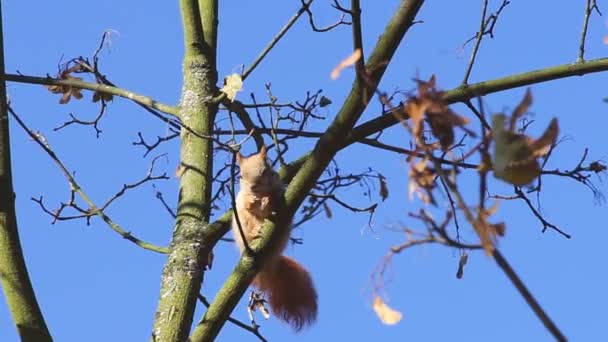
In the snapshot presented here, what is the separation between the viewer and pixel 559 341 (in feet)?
2.36

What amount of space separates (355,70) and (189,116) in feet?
2.38

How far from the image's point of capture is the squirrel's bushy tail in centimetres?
337

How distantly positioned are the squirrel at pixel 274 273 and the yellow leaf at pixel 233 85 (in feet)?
2.07

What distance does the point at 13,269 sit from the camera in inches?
92.3

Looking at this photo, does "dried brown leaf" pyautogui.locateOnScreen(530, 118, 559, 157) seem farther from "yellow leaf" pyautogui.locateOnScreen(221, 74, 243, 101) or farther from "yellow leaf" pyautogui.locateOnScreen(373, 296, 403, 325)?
"yellow leaf" pyautogui.locateOnScreen(221, 74, 243, 101)

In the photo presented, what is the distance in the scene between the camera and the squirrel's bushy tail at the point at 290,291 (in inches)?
133

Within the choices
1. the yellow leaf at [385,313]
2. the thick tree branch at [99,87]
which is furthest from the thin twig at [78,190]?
the yellow leaf at [385,313]

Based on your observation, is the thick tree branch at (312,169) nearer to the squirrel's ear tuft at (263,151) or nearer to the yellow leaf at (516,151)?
the squirrel's ear tuft at (263,151)

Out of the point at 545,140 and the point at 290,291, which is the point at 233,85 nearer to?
the point at 290,291

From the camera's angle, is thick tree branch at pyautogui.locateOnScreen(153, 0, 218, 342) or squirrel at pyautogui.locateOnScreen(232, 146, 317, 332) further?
squirrel at pyautogui.locateOnScreen(232, 146, 317, 332)

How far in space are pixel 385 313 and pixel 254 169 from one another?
2201 millimetres

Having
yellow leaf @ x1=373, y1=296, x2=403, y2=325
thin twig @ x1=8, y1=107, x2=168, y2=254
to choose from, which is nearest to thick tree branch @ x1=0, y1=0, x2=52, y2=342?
thin twig @ x1=8, y1=107, x2=168, y2=254

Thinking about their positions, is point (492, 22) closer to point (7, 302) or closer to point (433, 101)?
point (7, 302)

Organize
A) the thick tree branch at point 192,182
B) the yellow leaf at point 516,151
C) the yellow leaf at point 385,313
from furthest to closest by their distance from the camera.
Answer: the thick tree branch at point 192,182 → the yellow leaf at point 385,313 → the yellow leaf at point 516,151
